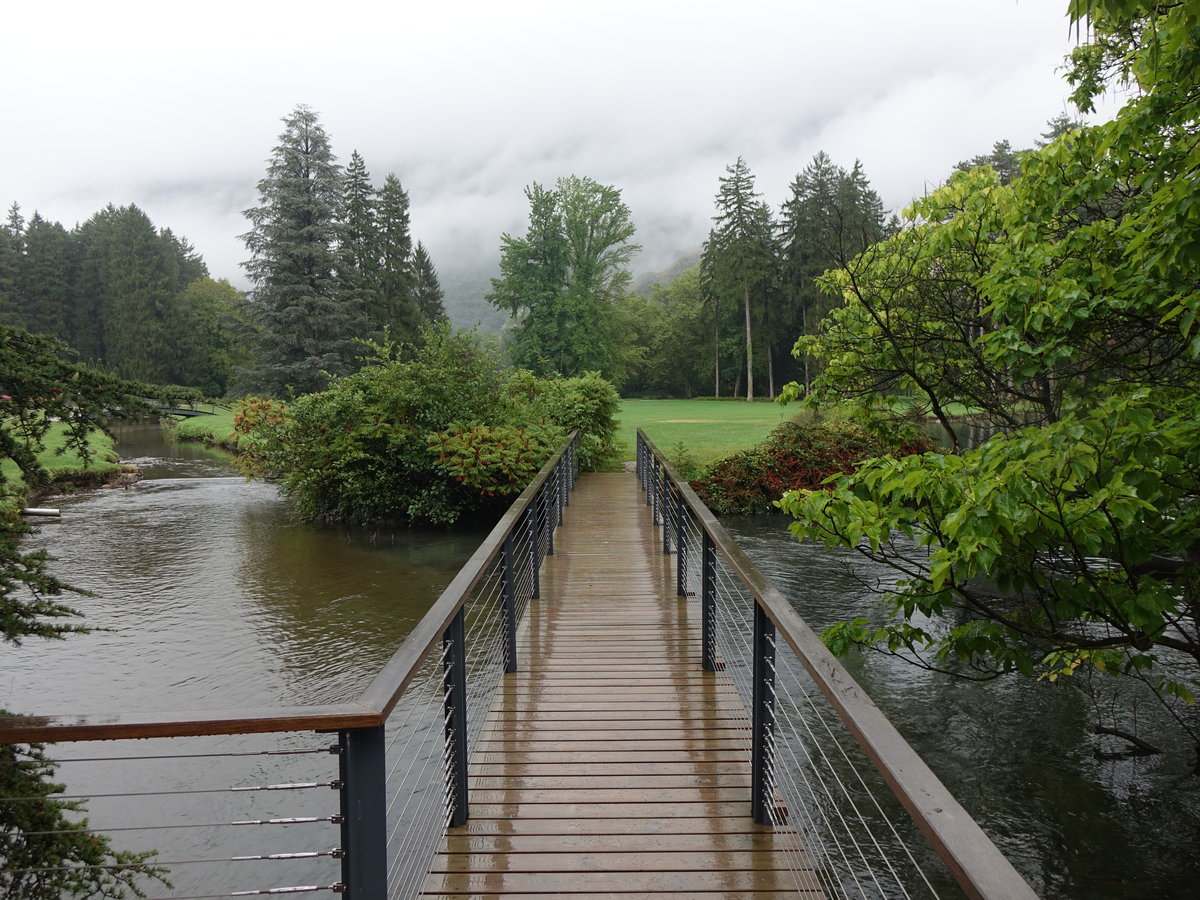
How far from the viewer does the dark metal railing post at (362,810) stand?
1.99 m

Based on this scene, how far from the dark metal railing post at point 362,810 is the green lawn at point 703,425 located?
18520 mm

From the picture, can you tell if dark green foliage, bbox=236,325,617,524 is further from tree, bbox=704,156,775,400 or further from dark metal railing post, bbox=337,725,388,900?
tree, bbox=704,156,775,400

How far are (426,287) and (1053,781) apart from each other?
4946 cm

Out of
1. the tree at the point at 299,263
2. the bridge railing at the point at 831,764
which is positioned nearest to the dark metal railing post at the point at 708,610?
the bridge railing at the point at 831,764

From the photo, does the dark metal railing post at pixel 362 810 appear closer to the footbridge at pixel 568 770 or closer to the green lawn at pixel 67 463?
the footbridge at pixel 568 770

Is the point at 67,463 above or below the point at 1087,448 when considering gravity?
below

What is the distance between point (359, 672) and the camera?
861 cm

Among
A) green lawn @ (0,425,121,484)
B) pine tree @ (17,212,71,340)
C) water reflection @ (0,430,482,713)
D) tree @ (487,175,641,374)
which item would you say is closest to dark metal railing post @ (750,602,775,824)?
water reflection @ (0,430,482,713)

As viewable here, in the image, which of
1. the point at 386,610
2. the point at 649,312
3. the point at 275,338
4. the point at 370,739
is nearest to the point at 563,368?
the point at 275,338

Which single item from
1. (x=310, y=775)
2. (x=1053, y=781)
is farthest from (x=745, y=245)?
(x=310, y=775)

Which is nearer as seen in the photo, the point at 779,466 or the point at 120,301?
the point at 779,466

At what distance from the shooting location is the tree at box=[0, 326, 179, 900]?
3.67 metres

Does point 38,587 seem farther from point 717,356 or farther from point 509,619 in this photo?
point 717,356

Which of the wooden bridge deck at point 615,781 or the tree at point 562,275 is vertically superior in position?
the tree at point 562,275
